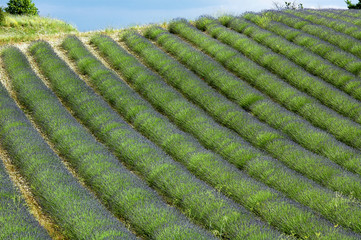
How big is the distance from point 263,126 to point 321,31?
224 inches

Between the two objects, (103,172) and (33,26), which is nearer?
(103,172)

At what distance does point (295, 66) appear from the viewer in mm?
10609

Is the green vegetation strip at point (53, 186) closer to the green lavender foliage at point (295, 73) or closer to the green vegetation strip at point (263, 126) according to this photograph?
the green vegetation strip at point (263, 126)

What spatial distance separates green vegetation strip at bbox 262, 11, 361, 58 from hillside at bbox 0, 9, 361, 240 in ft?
0.16

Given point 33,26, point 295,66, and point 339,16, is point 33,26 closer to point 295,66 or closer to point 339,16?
point 339,16

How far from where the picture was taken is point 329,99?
917 centimetres

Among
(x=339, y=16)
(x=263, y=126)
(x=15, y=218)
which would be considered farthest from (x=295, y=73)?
(x=15, y=218)

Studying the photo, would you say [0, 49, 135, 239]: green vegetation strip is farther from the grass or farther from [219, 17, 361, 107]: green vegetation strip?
the grass

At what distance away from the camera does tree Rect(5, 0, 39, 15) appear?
2220 centimetres

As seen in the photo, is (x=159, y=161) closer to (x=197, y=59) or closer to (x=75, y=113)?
(x=75, y=113)

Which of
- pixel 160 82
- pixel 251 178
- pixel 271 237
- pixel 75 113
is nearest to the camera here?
pixel 271 237

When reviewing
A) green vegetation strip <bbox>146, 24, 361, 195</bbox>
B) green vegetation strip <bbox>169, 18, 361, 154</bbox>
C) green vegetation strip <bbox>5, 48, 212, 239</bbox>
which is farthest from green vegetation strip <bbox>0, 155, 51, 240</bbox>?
green vegetation strip <bbox>169, 18, 361, 154</bbox>

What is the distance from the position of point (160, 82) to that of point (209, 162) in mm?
3449

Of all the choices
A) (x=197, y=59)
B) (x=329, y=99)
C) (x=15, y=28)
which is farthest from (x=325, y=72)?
(x=15, y=28)
